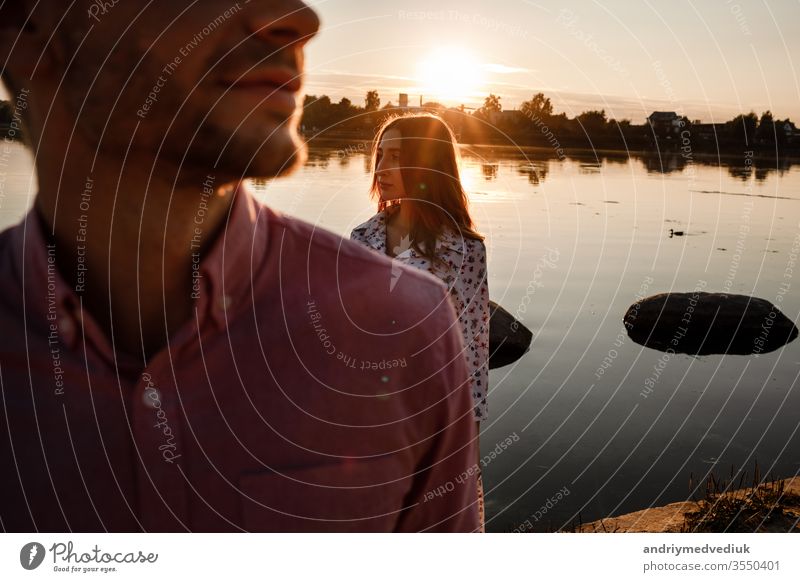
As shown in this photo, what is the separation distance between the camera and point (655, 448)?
7.51 m

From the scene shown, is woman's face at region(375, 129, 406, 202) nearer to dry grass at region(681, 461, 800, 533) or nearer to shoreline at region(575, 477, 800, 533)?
shoreline at region(575, 477, 800, 533)

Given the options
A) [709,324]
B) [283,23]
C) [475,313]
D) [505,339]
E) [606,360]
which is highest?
[283,23]

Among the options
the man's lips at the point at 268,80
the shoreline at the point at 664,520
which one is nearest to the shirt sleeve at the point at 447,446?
the man's lips at the point at 268,80

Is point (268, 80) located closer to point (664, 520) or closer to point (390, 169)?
point (390, 169)

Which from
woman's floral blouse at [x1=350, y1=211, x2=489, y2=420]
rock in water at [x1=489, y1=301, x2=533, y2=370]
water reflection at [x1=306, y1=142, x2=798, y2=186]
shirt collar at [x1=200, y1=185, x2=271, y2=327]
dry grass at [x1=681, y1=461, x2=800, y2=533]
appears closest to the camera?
shirt collar at [x1=200, y1=185, x2=271, y2=327]

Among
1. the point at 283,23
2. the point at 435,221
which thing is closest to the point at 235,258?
the point at 283,23

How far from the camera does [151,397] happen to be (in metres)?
1.08

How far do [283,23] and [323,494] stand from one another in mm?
707

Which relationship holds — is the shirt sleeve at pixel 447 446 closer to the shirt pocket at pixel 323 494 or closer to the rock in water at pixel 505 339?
the shirt pocket at pixel 323 494

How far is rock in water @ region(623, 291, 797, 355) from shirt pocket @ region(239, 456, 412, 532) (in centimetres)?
787

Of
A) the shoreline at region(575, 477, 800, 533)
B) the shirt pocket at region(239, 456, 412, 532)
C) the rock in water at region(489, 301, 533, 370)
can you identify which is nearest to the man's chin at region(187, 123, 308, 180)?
the shirt pocket at region(239, 456, 412, 532)

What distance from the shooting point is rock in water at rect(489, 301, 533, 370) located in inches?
A: 341
